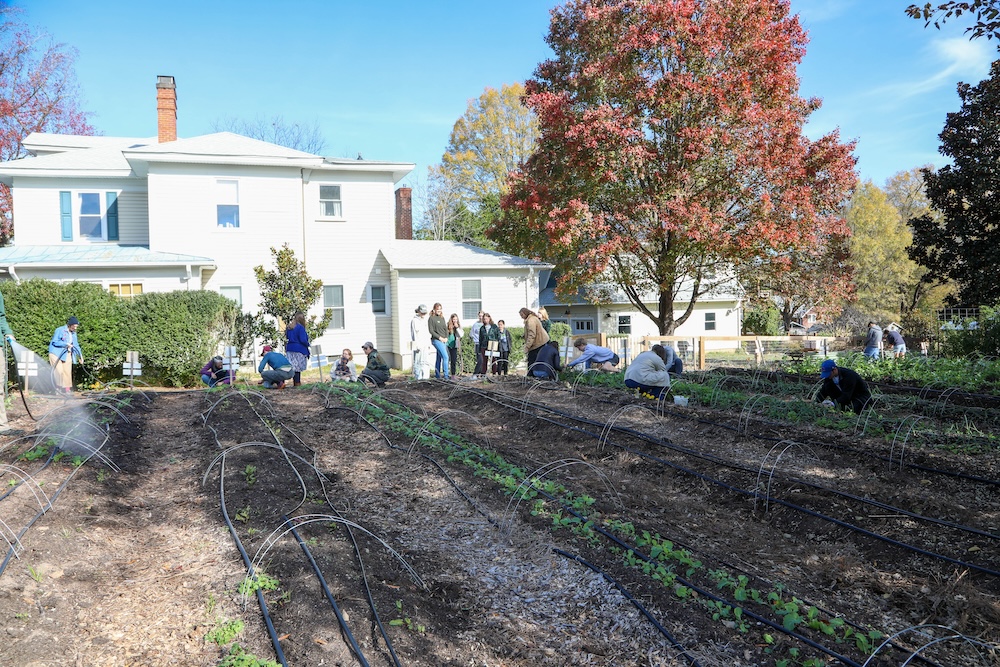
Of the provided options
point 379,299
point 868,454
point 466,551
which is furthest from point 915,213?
point 466,551

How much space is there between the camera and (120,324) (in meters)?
15.0

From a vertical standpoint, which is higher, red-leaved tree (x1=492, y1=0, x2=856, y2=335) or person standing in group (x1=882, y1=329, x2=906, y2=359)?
red-leaved tree (x1=492, y1=0, x2=856, y2=335)

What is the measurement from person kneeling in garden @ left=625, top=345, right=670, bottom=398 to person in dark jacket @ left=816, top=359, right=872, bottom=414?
7.51 ft

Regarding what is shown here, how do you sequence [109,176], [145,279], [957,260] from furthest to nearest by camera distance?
[109,176]
[145,279]
[957,260]

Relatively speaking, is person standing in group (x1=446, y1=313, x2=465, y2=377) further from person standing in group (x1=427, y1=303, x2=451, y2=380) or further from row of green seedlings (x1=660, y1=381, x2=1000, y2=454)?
row of green seedlings (x1=660, y1=381, x2=1000, y2=454)

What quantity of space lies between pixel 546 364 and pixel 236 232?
10.0 metres

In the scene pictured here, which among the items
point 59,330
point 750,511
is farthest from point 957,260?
point 59,330

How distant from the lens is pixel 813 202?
19.8 meters

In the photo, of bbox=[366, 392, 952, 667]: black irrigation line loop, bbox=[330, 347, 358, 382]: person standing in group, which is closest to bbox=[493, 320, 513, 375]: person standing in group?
bbox=[330, 347, 358, 382]: person standing in group

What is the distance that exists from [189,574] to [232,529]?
1.72 feet

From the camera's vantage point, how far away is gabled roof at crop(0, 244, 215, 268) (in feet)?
56.7

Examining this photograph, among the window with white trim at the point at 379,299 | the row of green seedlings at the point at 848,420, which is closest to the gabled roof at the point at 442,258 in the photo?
the window with white trim at the point at 379,299

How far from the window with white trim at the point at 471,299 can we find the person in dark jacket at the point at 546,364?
274 inches

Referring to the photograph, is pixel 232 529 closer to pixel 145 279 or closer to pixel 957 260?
pixel 145 279
